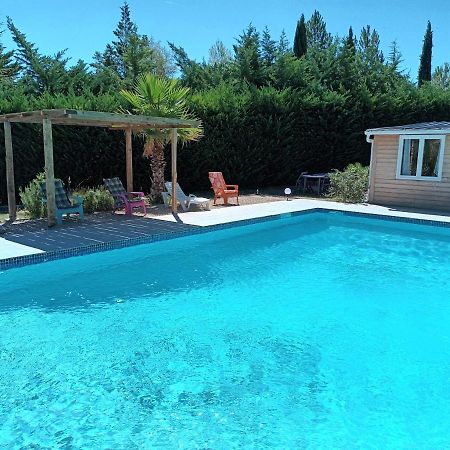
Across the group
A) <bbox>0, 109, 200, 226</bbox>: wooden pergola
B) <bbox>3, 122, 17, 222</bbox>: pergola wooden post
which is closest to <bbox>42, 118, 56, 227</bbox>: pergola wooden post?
<bbox>0, 109, 200, 226</bbox>: wooden pergola

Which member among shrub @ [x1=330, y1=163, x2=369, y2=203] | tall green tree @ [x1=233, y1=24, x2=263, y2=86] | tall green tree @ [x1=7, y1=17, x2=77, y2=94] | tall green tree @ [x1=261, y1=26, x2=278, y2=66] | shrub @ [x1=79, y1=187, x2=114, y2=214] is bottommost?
shrub @ [x1=79, y1=187, x2=114, y2=214]

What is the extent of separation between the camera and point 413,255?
834cm

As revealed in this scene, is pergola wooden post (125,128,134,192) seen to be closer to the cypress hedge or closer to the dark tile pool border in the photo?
the cypress hedge

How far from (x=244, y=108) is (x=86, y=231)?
8.97 meters

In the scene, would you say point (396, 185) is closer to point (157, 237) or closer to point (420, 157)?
point (420, 157)

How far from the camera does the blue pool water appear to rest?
130 inches

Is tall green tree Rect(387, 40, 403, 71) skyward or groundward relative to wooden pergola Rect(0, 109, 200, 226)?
skyward

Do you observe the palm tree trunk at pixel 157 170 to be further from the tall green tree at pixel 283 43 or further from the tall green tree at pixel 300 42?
the tall green tree at pixel 300 42

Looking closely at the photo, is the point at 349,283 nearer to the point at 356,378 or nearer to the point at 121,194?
the point at 356,378

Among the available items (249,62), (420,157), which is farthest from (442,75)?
(420,157)

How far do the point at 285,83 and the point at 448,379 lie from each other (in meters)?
16.1

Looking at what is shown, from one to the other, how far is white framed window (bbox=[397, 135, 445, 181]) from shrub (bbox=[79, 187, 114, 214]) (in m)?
8.03

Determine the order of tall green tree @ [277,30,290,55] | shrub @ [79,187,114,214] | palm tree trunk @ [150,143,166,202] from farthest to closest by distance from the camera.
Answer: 1. tall green tree @ [277,30,290,55]
2. palm tree trunk @ [150,143,166,202]
3. shrub @ [79,187,114,214]

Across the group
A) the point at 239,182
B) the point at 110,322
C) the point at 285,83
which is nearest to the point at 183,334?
the point at 110,322
